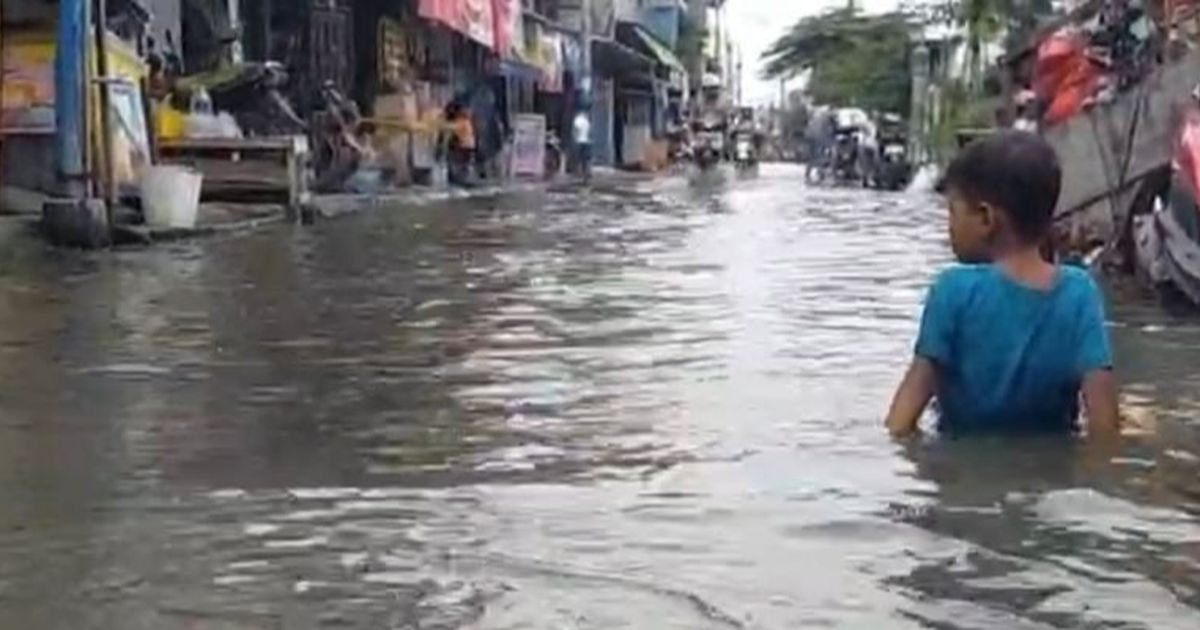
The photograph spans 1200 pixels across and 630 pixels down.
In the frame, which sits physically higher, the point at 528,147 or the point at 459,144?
the point at 459,144

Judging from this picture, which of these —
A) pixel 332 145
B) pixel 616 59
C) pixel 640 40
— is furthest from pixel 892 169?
pixel 640 40

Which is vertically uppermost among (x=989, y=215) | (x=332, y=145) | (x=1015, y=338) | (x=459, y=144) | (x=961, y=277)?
(x=989, y=215)

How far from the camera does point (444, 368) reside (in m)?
8.82

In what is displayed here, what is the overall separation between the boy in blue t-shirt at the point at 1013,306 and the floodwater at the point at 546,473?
0.17m

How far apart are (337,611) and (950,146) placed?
37174 millimetres

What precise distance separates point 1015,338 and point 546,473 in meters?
1.29

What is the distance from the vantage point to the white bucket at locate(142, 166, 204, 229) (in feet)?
57.3

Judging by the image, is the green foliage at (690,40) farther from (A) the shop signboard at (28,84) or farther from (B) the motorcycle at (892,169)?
(A) the shop signboard at (28,84)

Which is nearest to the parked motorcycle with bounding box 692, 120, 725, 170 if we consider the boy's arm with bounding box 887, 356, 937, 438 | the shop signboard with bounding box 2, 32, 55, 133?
the shop signboard with bounding box 2, 32, 55, 133

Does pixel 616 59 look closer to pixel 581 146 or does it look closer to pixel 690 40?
pixel 581 146

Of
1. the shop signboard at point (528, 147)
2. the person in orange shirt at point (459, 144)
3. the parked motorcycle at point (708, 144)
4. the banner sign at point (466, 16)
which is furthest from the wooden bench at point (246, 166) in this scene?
the parked motorcycle at point (708, 144)

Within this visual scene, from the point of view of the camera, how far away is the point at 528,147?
42.4 m

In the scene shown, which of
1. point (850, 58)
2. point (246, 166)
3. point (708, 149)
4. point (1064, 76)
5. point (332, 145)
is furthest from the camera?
point (850, 58)

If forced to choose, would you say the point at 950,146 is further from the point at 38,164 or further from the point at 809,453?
the point at 809,453
